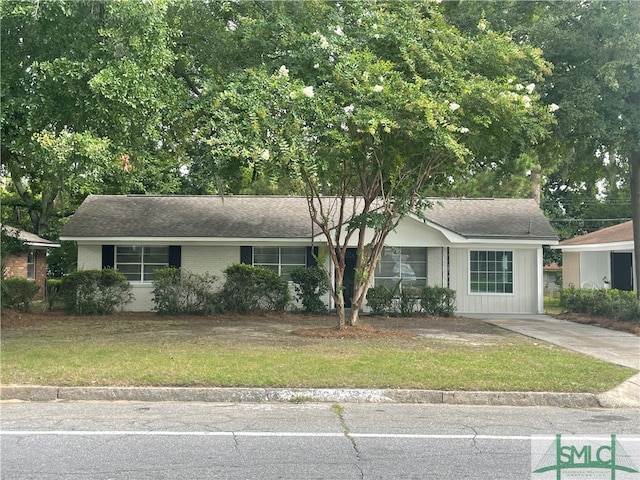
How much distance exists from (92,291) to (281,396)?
12.4 meters

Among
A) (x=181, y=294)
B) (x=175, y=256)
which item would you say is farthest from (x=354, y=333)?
(x=175, y=256)

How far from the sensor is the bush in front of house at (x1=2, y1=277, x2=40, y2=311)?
18.9m

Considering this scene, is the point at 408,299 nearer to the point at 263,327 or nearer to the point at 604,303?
the point at 263,327

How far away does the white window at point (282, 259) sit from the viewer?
72.0 ft

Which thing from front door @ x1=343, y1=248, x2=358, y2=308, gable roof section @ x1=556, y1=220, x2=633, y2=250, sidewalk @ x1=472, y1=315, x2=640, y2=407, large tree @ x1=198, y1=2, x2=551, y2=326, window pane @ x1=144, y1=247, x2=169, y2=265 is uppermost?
large tree @ x1=198, y1=2, x2=551, y2=326

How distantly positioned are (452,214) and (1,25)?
15700mm

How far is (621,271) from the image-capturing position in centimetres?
2823

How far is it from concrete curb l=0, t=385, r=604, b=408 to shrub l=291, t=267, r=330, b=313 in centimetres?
1136

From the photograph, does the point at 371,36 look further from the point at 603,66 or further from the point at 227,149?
the point at 603,66

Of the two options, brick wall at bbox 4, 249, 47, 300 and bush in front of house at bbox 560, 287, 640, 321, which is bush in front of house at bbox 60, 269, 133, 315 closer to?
brick wall at bbox 4, 249, 47, 300

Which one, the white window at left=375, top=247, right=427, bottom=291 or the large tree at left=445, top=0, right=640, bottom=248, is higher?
the large tree at left=445, top=0, right=640, bottom=248

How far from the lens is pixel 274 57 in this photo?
13.9 metres

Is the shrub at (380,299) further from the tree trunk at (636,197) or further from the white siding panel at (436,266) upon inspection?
the tree trunk at (636,197)

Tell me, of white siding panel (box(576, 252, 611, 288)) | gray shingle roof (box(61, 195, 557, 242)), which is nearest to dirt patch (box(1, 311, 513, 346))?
gray shingle roof (box(61, 195, 557, 242))
